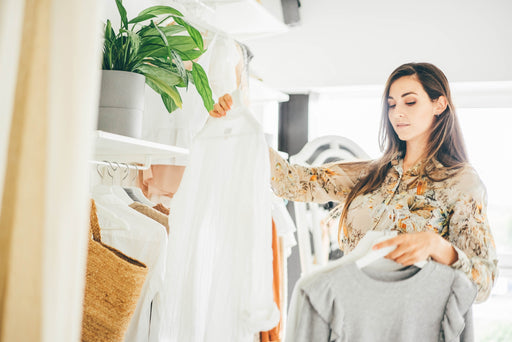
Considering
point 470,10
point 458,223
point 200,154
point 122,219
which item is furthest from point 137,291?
point 470,10

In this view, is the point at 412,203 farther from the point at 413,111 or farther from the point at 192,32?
the point at 192,32

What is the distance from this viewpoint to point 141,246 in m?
1.20

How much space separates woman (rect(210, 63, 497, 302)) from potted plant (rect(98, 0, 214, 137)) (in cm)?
18

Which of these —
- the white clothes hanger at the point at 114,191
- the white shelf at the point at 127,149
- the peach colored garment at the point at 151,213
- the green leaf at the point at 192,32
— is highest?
the green leaf at the point at 192,32

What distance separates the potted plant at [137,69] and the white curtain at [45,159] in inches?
22.0

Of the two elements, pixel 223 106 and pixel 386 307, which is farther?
pixel 223 106

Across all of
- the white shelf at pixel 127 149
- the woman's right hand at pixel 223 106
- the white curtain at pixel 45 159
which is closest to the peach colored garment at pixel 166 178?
the white shelf at pixel 127 149

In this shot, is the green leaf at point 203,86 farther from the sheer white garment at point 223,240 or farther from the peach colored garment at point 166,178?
the peach colored garment at point 166,178

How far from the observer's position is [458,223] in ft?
3.82

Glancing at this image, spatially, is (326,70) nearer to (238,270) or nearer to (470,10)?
(470,10)

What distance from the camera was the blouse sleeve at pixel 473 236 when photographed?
103cm

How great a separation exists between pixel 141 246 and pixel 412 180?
0.75 m

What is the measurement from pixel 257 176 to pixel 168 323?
38 cm

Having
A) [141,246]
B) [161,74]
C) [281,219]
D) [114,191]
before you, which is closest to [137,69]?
[161,74]
